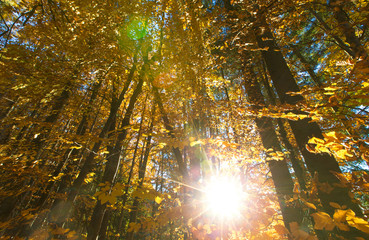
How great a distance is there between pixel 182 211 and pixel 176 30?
527cm

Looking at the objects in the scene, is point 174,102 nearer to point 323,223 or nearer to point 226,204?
point 226,204

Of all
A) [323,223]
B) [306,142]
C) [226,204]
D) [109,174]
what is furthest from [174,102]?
[323,223]

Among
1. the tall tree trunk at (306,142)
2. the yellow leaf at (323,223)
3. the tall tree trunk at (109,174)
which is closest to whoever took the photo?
the yellow leaf at (323,223)

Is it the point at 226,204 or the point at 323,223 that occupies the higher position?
the point at 226,204

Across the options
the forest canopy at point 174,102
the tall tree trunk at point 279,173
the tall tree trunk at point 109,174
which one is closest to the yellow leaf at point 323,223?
the forest canopy at point 174,102

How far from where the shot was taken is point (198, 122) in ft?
22.5

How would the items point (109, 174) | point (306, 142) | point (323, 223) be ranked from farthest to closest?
1. point (109, 174)
2. point (306, 142)
3. point (323, 223)

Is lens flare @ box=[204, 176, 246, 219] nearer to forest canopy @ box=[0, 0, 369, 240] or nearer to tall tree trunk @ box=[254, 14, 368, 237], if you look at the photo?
forest canopy @ box=[0, 0, 369, 240]

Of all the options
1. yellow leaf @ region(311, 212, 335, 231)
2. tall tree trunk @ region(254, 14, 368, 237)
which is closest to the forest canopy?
tall tree trunk @ region(254, 14, 368, 237)

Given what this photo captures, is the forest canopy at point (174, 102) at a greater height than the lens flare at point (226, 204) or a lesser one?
greater

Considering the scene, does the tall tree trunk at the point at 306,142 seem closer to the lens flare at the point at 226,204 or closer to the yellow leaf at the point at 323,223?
the yellow leaf at the point at 323,223

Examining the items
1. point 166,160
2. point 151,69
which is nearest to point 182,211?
point 151,69

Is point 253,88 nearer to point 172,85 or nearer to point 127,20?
point 172,85

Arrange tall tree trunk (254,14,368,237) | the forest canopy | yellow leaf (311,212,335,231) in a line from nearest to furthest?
yellow leaf (311,212,335,231)
tall tree trunk (254,14,368,237)
the forest canopy
